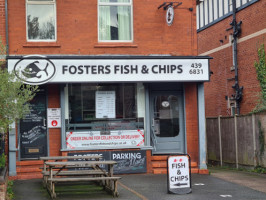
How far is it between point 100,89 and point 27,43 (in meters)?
2.38

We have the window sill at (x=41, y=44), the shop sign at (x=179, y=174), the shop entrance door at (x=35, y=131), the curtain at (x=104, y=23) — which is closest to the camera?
the shop sign at (x=179, y=174)

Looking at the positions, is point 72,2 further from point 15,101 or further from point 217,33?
point 217,33

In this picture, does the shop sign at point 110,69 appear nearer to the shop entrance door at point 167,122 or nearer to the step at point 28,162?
the shop entrance door at point 167,122

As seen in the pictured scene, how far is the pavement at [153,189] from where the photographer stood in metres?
10.1

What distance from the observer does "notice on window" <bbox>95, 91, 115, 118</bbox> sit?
46.0 ft

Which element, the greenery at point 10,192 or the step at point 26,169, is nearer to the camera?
the greenery at point 10,192

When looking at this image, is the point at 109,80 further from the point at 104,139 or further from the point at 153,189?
the point at 153,189

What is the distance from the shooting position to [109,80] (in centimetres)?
1344

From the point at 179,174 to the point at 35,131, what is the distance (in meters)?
5.06

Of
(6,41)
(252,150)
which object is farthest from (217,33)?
(6,41)

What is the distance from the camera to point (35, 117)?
543 inches

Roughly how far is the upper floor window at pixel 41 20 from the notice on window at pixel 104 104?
2.06m

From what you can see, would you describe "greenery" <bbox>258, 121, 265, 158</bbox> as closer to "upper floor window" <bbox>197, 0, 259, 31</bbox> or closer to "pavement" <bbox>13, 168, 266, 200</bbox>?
"pavement" <bbox>13, 168, 266, 200</bbox>

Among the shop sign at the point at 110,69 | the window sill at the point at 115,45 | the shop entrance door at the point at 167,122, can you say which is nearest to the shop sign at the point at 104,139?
the shop entrance door at the point at 167,122
